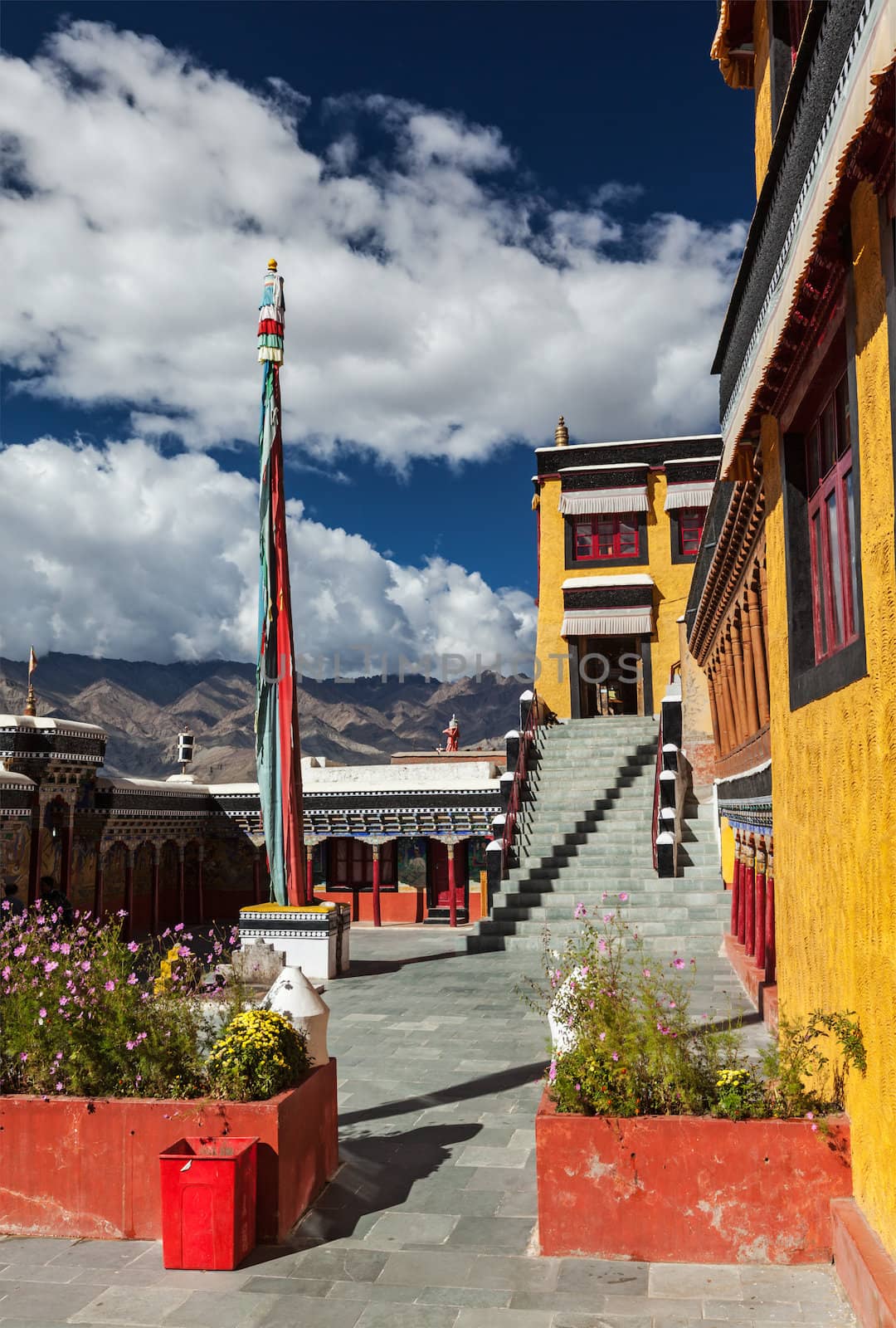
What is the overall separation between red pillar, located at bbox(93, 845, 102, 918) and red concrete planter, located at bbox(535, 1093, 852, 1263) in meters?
16.1

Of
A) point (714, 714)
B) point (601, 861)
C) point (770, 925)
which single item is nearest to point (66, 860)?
point (601, 861)

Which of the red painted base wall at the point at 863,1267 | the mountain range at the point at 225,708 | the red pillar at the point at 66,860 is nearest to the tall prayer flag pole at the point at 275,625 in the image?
the red pillar at the point at 66,860

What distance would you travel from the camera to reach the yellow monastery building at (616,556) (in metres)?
27.3

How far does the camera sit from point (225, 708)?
12425cm

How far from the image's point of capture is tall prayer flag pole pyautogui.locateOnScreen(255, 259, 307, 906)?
1405 cm

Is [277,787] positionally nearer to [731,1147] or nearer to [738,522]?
[738,522]

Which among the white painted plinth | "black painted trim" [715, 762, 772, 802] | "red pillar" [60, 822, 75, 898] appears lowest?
the white painted plinth

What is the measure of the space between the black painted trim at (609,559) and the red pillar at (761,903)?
664 inches

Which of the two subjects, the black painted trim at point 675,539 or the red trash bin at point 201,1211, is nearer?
the red trash bin at point 201,1211

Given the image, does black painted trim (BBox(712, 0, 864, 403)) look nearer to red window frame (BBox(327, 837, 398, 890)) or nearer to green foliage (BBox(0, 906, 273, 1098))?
green foliage (BBox(0, 906, 273, 1098))

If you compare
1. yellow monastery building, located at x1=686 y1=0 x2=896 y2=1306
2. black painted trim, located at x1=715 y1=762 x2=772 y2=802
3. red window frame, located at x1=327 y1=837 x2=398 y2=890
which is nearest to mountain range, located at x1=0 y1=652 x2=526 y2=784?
red window frame, located at x1=327 y1=837 x2=398 y2=890

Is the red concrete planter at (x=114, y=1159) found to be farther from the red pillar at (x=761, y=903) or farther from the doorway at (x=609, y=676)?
the doorway at (x=609, y=676)

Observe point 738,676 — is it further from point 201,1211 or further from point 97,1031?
point 201,1211

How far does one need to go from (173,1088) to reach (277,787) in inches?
325
